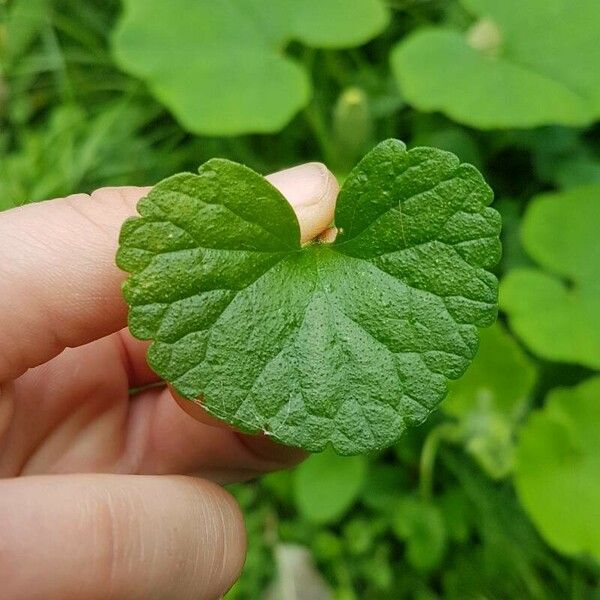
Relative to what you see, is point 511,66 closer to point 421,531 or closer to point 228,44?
point 228,44

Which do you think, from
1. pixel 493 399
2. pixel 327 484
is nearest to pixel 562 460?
pixel 493 399

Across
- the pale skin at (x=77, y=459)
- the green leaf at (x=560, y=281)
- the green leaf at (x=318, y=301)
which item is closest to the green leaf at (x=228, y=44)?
the green leaf at (x=560, y=281)

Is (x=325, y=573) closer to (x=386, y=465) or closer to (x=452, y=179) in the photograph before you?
(x=386, y=465)

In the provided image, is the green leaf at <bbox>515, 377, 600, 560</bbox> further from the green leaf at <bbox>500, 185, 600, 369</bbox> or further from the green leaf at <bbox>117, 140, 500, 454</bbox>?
the green leaf at <bbox>117, 140, 500, 454</bbox>

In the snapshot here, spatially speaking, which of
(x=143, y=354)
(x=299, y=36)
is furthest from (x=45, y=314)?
(x=299, y=36)

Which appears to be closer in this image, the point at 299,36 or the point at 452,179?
the point at 452,179

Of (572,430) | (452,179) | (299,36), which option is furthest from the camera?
(299,36)
